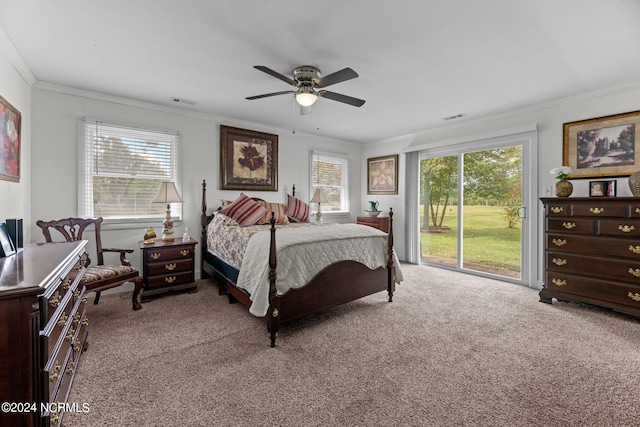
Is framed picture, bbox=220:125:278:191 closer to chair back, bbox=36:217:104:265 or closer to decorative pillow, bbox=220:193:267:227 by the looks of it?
decorative pillow, bbox=220:193:267:227

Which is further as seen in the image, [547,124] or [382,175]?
[382,175]

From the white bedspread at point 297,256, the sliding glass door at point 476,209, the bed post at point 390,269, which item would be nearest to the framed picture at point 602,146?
the sliding glass door at point 476,209

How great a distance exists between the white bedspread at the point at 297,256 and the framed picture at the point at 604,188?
8.63ft

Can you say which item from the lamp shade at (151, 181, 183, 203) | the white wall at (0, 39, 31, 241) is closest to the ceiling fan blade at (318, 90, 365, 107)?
the lamp shade at (151, 181, 183, 203)

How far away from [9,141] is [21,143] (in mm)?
432

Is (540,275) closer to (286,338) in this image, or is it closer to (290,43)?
(286,338)

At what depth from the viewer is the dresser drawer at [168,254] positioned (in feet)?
11.0

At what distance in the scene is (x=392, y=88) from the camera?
10.7ft

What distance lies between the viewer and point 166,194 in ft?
11.8

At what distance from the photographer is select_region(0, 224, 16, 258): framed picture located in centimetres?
168

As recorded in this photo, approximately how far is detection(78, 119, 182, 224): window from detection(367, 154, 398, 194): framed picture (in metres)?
3.80

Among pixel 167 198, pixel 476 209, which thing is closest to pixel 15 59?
pixel 167 198

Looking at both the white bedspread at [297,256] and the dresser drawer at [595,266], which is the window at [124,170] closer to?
the white bedspread at [297,256]

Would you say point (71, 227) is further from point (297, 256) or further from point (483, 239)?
point (483, 239)
